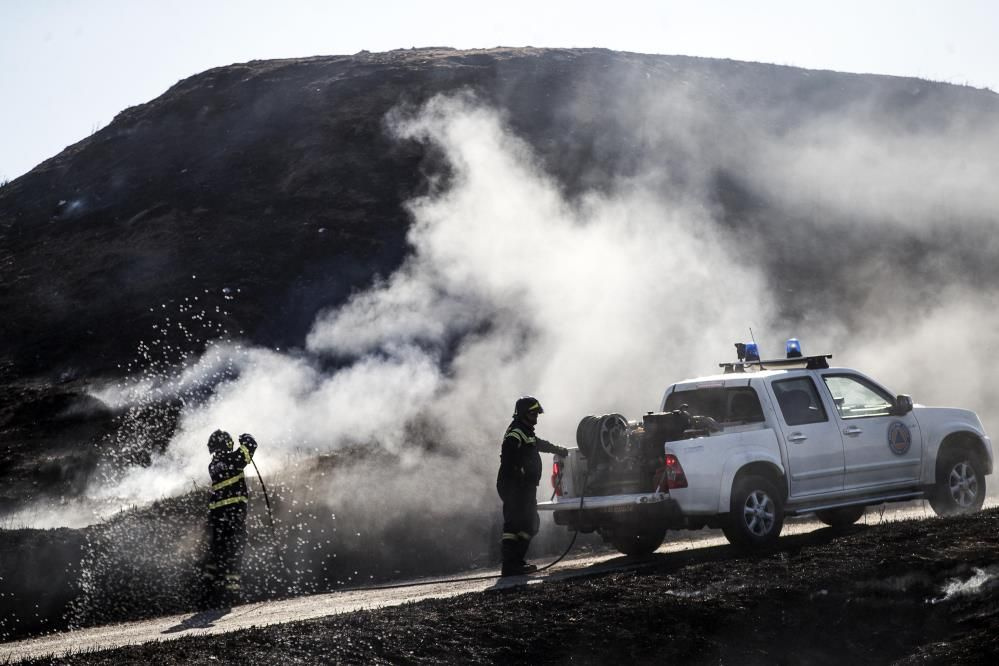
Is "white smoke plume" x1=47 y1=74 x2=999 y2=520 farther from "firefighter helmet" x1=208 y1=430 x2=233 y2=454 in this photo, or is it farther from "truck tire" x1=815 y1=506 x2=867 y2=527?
"truck tire" x1=815 y1=506 x2=867 y2=527

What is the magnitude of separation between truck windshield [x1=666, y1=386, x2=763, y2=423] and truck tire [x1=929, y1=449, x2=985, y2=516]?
7.82 ft

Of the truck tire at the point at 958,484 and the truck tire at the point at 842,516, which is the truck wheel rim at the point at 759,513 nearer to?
the truck tire at the point at 958,484

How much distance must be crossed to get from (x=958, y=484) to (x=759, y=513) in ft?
9.08

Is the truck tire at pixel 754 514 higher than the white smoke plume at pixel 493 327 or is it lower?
lower

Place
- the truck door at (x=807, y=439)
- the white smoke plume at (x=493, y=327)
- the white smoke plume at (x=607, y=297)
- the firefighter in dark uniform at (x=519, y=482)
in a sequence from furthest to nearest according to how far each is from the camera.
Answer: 1. the white smoke plume at (x=607, y=297)
2. the white smoke plume at (x=493, y=327)
3. the firefighter in dark uniform at (x=519, y=482)
4. the truck door at (x=807, y=439)

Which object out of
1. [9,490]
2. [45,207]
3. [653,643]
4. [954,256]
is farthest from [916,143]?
[653,643]

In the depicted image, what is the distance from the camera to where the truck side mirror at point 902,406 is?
11164 mm

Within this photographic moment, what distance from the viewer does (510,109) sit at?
1399 inches

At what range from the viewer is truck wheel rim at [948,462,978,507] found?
11383 millimetres

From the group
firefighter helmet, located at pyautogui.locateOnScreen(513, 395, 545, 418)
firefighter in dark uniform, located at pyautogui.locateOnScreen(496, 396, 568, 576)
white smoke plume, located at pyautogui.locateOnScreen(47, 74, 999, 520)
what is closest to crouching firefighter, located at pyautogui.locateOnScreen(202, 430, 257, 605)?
firefighter in dark uniform, located at pyautogui.locateOnScreen(496, 396, 568, 576)

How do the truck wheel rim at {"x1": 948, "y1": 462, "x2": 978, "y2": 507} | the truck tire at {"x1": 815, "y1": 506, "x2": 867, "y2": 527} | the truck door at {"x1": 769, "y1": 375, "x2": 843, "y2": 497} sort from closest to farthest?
the truck door at {"x1": 769, "y1": 375, "x2": 843, "y2": 497}, the truck wheel rim at {"x1": 948, "y1": 462, "x2": 978, "y2": 507}, the truck tire at {"x1": 815, "y1": 506, "x2": 867, "y2": 527}

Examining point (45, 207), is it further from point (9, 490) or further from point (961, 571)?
point (961, 571)

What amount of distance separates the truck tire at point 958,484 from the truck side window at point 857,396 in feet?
2.89

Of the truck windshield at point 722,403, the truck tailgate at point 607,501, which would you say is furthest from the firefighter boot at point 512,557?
the truck windshield at point 722,403
